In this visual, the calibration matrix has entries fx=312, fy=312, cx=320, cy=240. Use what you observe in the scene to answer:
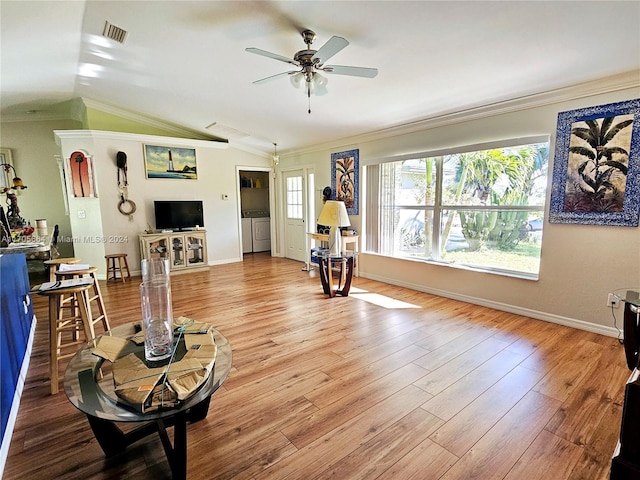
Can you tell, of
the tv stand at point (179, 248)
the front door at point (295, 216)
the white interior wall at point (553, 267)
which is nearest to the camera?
the white interior wall at point (553, 267)

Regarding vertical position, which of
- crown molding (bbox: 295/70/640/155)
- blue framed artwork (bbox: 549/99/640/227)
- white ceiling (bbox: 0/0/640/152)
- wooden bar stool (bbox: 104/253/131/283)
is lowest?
wooden bar stool (bbox: 104/253/131/283)

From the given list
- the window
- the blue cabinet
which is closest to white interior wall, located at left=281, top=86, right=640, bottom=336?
the window

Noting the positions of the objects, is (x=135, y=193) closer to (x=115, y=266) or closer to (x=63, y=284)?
(x=115, y=266)

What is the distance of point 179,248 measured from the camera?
232 inches

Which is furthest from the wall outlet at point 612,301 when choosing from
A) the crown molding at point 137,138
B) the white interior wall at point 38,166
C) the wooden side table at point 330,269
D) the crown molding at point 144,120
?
the white interior wall at point 38,166

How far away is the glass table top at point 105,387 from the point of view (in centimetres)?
126

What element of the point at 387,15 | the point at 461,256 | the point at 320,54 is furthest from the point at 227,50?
the point at 461,256

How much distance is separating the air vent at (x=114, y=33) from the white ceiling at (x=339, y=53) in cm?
7

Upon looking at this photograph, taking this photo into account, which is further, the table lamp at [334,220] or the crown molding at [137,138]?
the crown molding at [137,138]

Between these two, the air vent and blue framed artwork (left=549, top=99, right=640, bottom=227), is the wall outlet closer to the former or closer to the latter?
blue framed artwork (left=549, top=99, right=640, bottom=227)

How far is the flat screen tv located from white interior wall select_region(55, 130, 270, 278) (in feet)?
0.70

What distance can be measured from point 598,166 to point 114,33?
4858mm

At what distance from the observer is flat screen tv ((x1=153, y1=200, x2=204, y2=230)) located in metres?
5.83

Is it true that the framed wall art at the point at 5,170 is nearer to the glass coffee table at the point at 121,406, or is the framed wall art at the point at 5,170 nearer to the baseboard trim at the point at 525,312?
the glass coffee table at the point at 121,406
